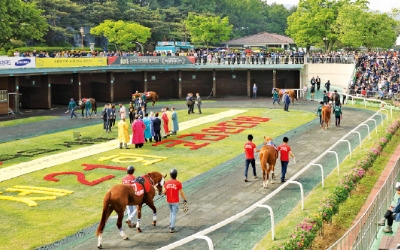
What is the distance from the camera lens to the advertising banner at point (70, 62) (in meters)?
43.5

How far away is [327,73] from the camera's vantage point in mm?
54625

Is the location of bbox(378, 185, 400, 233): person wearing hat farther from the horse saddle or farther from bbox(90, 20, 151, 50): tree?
A: bbox(90, 20, 151, 50): tree

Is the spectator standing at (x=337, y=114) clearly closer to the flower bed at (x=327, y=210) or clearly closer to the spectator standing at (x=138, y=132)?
the flower bed at (x=327, y=210)

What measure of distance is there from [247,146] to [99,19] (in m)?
59.9

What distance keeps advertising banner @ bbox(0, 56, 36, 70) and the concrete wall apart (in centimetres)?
2571

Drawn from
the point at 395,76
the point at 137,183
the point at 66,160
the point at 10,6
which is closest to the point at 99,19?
the point at 10,6

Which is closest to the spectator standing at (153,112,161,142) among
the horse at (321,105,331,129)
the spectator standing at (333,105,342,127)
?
the horse at (321,105,331,129)

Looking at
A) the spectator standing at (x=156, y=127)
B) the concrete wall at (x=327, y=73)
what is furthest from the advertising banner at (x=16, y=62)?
the concrete wall at (x=327, y=73)

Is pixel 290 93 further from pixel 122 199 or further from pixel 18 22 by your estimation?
pixel 122 199

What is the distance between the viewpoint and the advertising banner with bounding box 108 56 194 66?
5022 cm

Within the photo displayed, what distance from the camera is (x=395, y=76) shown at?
48062 mm

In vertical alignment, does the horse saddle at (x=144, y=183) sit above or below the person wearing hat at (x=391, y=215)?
Result: above

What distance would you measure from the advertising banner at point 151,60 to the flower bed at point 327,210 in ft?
107

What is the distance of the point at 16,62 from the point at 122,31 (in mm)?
30304
